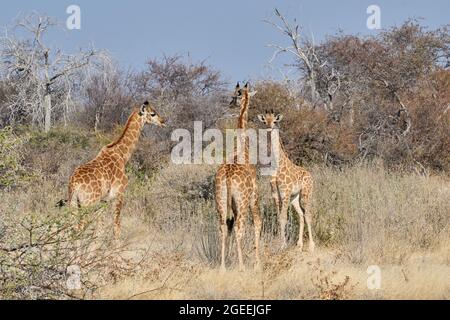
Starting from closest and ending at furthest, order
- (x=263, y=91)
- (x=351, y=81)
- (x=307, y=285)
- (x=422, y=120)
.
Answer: (x=307, y=285)
(x=263, y=91)
(x=422, y=120)
(x=351, y=81)

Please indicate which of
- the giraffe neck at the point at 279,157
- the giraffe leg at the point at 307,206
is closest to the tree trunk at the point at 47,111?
the giraffe neck at the point at 279,157

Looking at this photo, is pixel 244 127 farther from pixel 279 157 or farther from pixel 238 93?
pixel 279 157

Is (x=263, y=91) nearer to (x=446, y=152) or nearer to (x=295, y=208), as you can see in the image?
(x=446, y=152)

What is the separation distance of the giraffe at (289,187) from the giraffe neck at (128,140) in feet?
6.12

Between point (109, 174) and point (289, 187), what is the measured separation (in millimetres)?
2583

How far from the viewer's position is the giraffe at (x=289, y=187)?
11.5 m

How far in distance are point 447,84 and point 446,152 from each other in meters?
5.01

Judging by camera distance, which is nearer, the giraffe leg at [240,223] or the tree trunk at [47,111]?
the giraffe leg at [240,223]

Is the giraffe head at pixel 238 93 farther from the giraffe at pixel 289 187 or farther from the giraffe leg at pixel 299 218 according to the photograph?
the giraffe leg at pixel 299 218

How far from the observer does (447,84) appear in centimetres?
2255

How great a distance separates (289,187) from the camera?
11625 mm

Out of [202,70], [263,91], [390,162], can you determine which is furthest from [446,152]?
[202,70]

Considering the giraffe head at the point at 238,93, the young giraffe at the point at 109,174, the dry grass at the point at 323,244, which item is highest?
the giraffe head at the point at 238,93
